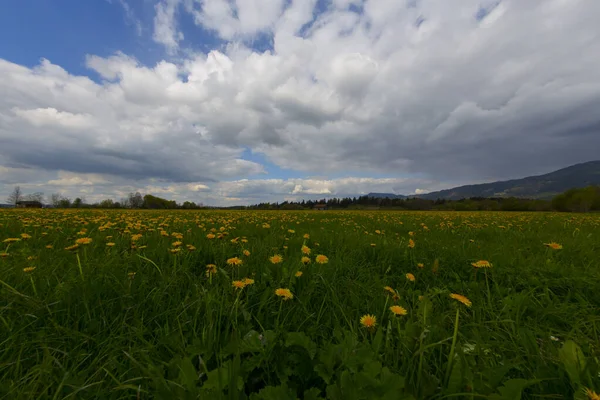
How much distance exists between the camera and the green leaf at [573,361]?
3.67 feet

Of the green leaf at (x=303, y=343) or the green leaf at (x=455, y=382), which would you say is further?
the green leaf at (x=303, y=343)

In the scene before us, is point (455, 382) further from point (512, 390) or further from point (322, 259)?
point (322, 259)

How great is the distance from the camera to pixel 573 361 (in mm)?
1194

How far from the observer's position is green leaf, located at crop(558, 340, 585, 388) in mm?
1118

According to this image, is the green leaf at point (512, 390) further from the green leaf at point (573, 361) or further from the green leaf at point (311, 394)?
the green leaf at point (311, 394)

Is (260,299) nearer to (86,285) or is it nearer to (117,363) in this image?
(117,363)

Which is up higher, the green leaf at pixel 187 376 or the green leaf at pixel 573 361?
the green leaf at pixel 187 376

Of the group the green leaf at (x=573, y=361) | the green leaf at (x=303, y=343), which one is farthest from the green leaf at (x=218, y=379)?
the green leaf at (x=573, y=361)

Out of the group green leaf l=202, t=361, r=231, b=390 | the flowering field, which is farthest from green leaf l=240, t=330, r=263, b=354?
green leaf l=202, t=361, r=231, b=390

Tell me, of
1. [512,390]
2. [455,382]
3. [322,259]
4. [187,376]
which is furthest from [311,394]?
[322,259]

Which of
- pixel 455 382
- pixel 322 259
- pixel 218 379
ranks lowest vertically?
pixel 455 382

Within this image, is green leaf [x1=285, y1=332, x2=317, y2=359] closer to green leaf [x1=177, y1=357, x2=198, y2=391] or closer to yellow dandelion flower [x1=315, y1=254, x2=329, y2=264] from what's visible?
green leaf [x1=177, y1=357, x2=198, y2=391]

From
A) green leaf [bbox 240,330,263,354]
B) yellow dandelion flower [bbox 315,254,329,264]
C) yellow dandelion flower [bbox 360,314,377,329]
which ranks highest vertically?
yellow dandelion flower [bbox 315,254,329,264]

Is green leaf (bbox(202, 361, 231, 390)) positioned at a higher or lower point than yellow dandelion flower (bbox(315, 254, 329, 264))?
lower
